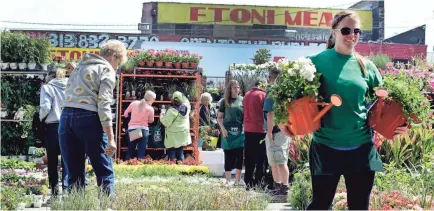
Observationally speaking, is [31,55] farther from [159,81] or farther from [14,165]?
[14,165]

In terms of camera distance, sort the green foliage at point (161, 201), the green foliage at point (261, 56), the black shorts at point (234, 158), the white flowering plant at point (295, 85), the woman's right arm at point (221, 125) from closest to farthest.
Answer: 1. the white flowering plant at point (295, 85)
2. the green foliage at point (161, 201)
3. the woman's right arm at point (221, 125)
4. the black shorts at point (234, 158)
5. the green foliage at point (261, 56)

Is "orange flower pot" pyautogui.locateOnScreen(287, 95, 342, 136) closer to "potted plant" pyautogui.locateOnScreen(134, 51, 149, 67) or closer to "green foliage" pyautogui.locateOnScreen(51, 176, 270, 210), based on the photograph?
"green foliage" pyautogui.locateOnScreen(51, 176, 270, 210)

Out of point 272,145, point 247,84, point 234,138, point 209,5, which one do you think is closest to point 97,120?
point 272,145

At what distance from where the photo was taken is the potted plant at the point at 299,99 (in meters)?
4.54

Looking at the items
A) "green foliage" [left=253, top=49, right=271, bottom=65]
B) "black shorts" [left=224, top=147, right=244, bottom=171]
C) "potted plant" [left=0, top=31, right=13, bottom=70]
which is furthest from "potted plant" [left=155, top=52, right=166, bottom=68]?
"green foliage" [left=253, top=49, right=271, bottom=65]

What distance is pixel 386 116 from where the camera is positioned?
187 inches

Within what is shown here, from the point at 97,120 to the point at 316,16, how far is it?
5349 centimetres

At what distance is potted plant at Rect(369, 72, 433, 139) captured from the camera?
15.4 feet

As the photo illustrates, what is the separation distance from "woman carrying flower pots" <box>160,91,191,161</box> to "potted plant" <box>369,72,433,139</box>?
9.50 m

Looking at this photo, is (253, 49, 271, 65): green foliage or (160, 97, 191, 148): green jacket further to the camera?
(253, 49, 271, 65): green foliage

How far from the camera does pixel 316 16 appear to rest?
191 ft

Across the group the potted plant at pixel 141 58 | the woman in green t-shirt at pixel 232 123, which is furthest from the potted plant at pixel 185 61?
the woman in green t-shirt at pixel 232 123

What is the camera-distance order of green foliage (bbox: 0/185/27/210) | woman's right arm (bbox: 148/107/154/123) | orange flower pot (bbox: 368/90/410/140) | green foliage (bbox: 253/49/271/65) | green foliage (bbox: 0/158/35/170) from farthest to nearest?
green foliage (bbox: 253/49/271/65)
woman's right arm (bbox: 148/107/154/123)
green foliage (bbox: 0/158/35/170)
green foliage (bbox: 0/185/27/210)
orange flower pot (bbox: 368/90/410/140)

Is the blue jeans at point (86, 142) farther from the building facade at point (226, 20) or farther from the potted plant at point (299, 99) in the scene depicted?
the building facade at point (226, 20)
